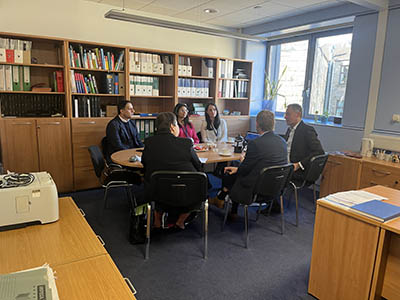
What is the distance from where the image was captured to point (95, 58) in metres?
4.34

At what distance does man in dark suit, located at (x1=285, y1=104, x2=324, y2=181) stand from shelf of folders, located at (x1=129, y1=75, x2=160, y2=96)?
7.35 feet

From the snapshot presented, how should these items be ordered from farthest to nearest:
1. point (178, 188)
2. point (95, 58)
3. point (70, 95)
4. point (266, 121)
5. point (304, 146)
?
point (95, 58), point (70, 95), point (304, 146), point (266, 121), point (178, 188)

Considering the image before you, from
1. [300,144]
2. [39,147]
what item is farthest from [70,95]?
[300,144]

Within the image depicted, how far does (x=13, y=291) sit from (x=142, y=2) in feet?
14.2

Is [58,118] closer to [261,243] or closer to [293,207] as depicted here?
[261,243]

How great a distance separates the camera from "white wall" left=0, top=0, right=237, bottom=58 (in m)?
4.07

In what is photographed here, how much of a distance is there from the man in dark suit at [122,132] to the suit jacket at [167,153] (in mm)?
1444

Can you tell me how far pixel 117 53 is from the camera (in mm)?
4613

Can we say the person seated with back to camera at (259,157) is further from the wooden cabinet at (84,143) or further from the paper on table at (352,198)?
the wooden cabinet at (84,143)

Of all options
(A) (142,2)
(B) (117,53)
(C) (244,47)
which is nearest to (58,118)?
(B) (117,53)

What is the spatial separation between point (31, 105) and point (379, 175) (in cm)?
468

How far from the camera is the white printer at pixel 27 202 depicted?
5.06 ft

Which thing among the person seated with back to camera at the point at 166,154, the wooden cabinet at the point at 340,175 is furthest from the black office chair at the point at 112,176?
the wooden cabinet at the point at 340,175

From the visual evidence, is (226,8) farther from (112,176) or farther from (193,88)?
(112,176)
